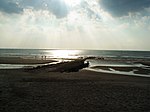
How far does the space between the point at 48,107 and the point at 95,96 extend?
4.44 m

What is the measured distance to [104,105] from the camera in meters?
13.3

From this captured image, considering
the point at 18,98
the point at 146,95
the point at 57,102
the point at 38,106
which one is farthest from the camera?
the point at 146,95

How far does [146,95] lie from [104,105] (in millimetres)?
4958

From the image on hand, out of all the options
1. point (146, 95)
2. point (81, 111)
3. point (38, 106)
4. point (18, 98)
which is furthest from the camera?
point (146, 95)

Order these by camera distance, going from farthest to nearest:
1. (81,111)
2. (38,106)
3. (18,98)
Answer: (18,98)
(38,106)
(81,111)

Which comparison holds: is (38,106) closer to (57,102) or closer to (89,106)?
(57,102)

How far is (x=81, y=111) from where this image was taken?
472 inches

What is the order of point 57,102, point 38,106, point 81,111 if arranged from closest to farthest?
point 81,111 < point 38,106 < point 57,102

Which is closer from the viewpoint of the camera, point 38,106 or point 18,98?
point 38,106


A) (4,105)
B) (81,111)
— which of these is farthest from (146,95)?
(4,105)

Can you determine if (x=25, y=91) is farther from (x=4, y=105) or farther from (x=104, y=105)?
(x=104, y=105)

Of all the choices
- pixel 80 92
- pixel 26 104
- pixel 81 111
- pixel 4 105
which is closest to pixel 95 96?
pixel 80 92

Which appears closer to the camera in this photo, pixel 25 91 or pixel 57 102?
pixel 57 102

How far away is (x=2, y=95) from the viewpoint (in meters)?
15.7
